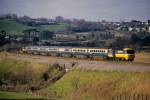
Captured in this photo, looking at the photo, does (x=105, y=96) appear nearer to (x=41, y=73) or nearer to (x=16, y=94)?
(x=16, y=94)

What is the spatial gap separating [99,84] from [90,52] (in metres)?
17.1

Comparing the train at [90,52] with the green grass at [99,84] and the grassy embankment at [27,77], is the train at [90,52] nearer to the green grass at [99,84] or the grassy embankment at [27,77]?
the grassy embankment at [27,77]

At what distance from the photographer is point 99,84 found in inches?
1620

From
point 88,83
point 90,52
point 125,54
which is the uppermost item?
point 125,54

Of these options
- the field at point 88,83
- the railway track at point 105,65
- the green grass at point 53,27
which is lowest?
the green grass at point 53,27

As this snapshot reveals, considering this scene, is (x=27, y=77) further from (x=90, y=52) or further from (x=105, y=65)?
(x=105, y=65)

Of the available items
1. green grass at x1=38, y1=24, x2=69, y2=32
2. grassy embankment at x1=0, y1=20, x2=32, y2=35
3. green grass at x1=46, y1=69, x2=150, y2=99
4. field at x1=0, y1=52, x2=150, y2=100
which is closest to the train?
field at x1=0, y1=52, x2=150, y2=100

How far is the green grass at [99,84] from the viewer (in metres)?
38.0

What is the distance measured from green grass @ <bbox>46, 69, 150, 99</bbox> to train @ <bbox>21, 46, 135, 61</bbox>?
7.46 m

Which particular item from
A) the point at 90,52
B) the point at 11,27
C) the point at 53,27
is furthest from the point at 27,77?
the point at 53,27

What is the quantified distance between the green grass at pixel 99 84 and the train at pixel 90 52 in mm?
7460

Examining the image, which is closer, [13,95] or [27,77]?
[13,95]

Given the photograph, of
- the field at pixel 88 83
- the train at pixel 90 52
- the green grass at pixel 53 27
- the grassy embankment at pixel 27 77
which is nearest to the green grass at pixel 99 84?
the field at pixel 88 83

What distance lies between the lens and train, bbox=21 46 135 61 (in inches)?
2023
